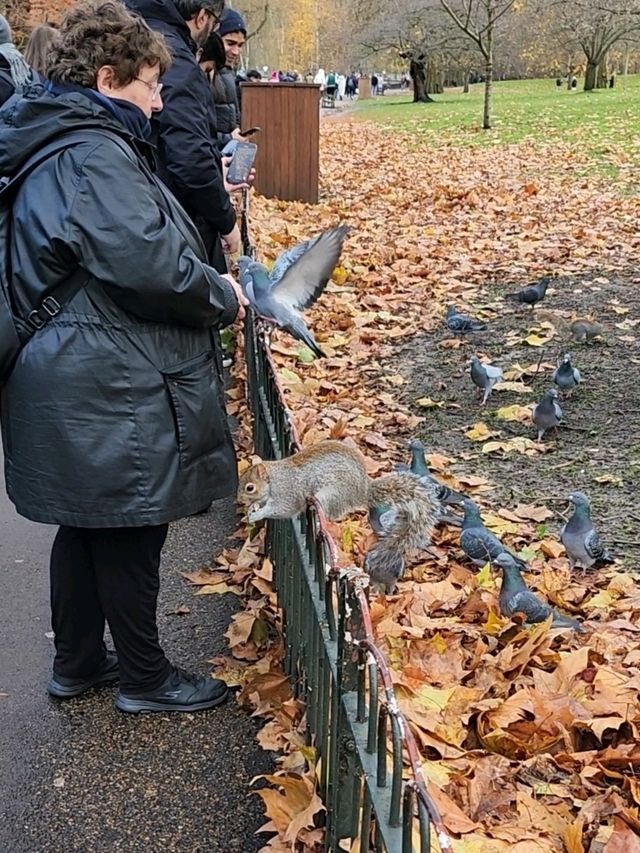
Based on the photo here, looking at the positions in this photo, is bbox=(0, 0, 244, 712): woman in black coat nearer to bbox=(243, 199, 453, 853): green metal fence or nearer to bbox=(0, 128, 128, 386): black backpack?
bbox=(0, 128, 128, 386): black backpack

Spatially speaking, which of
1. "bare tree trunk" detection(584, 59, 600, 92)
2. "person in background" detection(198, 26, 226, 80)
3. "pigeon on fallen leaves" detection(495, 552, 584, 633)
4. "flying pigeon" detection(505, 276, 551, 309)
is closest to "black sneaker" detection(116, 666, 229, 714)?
"pigeon on fallen leaves" detection(495, 552, 584, 633)

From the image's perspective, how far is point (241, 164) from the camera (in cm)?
599

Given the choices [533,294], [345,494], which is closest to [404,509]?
[345,494]

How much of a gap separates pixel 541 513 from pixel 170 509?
251 cm

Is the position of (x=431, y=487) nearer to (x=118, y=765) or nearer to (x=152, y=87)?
(x=118, y=765)

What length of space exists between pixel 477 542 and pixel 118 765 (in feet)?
5.81

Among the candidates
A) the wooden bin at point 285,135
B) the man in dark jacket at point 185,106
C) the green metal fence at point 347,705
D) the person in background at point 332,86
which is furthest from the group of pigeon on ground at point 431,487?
the person in background at point 332,86

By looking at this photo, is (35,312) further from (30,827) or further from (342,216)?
(342,216)

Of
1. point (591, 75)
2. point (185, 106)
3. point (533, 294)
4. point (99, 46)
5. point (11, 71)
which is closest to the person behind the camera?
point (99, 46)

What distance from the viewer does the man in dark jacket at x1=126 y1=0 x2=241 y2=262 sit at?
14.4 ft

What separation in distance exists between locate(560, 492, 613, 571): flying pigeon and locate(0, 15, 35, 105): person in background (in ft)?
12.0

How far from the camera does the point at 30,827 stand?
288cm

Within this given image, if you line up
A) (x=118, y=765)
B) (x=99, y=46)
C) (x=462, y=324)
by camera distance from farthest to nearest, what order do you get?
1. (x=462, y=324)
2. (x=118, y=765)
3. (x=99, y=46)

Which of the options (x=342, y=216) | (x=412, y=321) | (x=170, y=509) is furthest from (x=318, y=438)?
(x=342, y=216)
